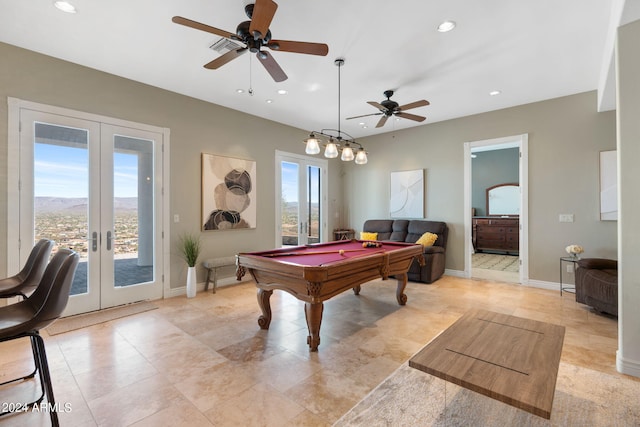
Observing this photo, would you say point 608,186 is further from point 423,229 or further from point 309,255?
point 309,255

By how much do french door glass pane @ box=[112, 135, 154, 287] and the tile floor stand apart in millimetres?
602

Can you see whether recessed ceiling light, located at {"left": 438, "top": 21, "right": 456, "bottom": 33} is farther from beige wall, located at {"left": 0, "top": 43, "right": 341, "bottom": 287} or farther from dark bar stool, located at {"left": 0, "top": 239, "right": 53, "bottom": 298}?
dark bar stool, located at {"left": 0, "top": 239, "right": 53, "bottom": 298}

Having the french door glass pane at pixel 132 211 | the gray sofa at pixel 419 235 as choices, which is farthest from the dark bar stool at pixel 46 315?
the gray sofa at pixel 419 235

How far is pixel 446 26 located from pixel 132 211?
445 centimetres

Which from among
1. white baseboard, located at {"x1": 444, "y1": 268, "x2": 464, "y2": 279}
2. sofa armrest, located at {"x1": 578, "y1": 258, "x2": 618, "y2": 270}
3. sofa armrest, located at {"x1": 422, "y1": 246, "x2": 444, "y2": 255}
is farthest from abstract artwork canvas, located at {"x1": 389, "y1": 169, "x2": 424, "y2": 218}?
sofa armrest, located at {"x1": 578, "y1": 258, "x2": 618, "y2": 270}

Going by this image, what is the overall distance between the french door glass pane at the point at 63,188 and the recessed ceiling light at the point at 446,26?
4282 mm

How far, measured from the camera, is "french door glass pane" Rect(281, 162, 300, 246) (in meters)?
6.19

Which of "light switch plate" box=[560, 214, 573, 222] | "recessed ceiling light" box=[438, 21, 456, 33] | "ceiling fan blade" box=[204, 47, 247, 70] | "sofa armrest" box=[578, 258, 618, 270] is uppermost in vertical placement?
"recessed ceiling light" box=[438, 21, 456, 33]

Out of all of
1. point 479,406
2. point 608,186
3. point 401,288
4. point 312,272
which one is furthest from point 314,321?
point 608,186

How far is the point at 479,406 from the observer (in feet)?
6.67

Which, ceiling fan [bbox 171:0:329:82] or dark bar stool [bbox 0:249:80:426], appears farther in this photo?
ceiling fan [bbox 171:0:329:82]

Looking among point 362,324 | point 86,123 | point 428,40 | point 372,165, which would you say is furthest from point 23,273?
point 372,165

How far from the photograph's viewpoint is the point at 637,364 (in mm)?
2355

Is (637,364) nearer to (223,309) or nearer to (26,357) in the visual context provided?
(223,309)
